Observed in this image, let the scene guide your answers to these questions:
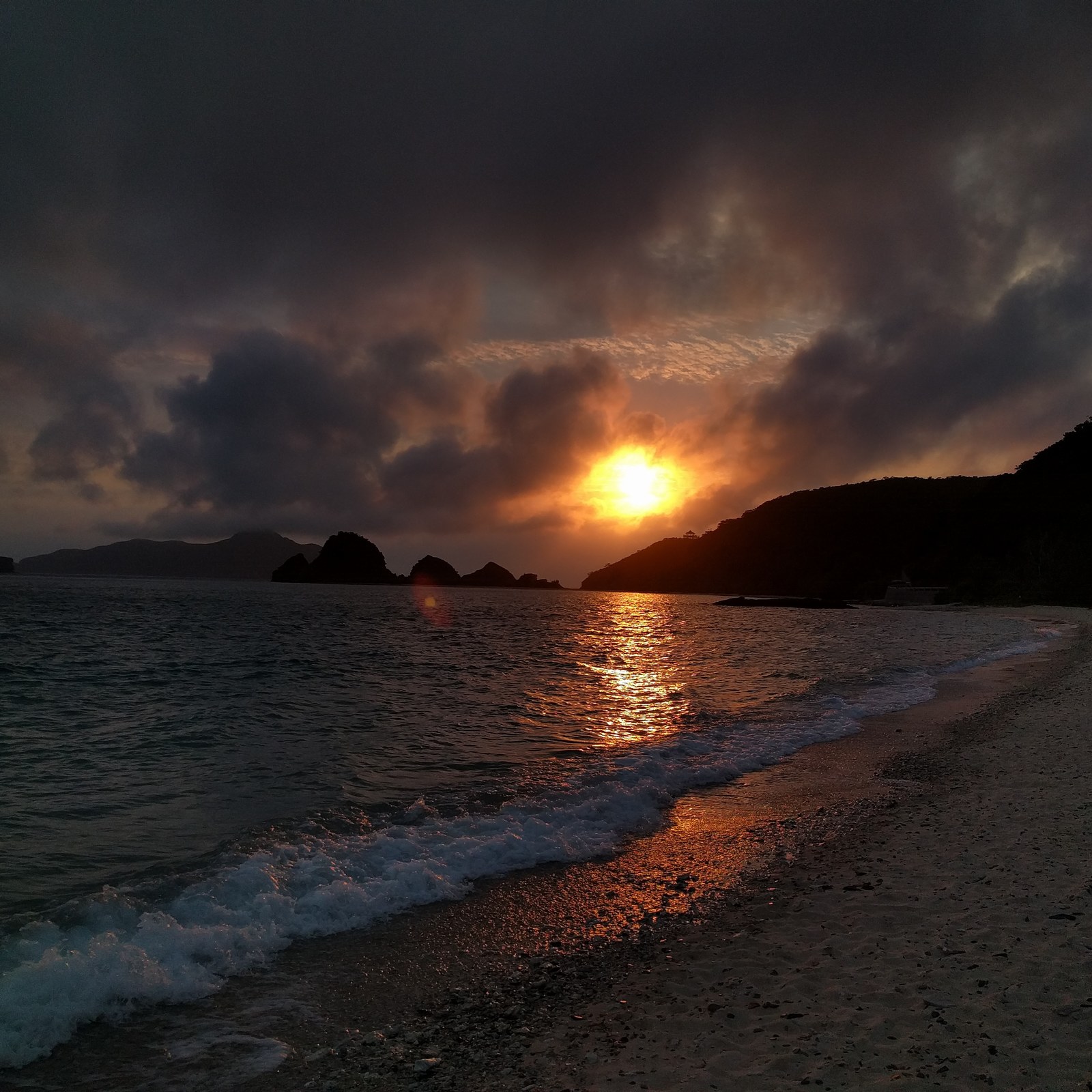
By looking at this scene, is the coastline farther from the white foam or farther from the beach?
the white foam

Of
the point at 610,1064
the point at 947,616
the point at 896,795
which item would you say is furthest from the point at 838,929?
the point at 947,616

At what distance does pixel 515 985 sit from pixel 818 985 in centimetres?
253

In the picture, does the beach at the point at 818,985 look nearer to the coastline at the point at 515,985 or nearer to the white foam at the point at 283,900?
the coastline at the point at 515,985

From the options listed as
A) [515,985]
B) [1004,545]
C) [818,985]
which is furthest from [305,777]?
[1004,545]

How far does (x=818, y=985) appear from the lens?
540cm

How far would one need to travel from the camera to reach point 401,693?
77.9 ft

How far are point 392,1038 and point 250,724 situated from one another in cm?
1482

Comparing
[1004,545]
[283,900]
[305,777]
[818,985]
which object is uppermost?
[1004,545]

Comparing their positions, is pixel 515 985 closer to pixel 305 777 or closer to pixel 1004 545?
Answer: pixel 305 777

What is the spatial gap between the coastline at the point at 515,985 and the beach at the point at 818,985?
0.09 feet

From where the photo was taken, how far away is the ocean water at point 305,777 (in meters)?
6.86

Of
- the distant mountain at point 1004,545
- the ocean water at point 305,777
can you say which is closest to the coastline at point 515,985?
the ocean water at point 305,777

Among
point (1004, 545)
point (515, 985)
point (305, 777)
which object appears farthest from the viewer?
point (1004, 545)

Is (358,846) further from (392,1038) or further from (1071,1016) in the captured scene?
(1071,1016)
